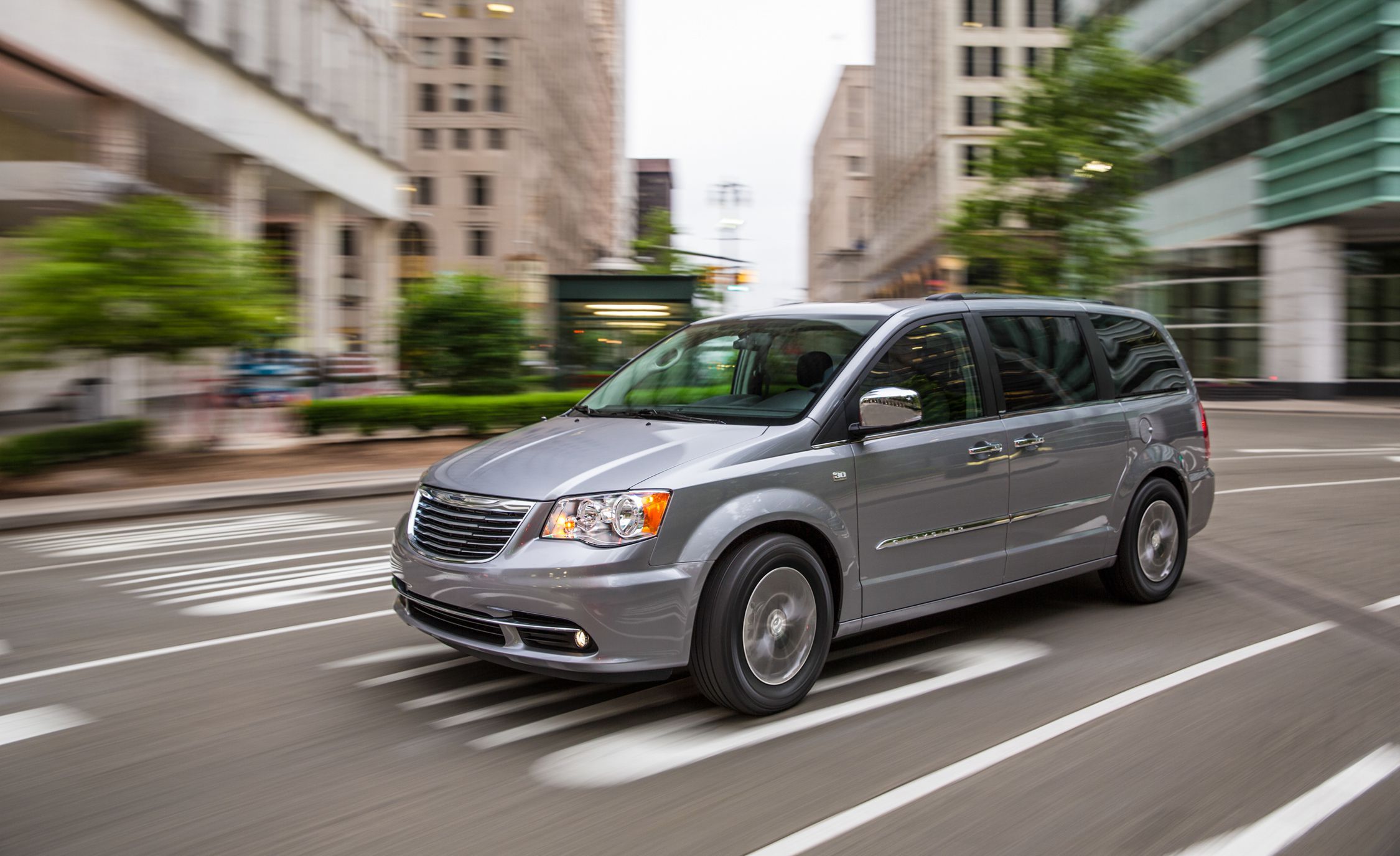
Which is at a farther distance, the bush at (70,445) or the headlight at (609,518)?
the bush at (70,445)

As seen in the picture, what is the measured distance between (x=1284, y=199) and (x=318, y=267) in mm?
29013

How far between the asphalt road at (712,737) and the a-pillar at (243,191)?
21424 millimetres

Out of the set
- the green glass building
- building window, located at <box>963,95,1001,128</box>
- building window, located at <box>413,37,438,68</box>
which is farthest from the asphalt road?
building window, located at <box>413,37,438,68</box>

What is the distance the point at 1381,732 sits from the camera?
442 cm

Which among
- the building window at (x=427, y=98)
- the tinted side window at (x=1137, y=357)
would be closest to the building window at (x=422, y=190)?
the building window at (x=427, y=98)

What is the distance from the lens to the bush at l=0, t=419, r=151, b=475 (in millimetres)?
12484

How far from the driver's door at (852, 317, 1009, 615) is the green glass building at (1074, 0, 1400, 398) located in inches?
1075

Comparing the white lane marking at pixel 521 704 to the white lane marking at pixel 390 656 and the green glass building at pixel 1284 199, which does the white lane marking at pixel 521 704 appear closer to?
the white lane marking at pixel 390 656

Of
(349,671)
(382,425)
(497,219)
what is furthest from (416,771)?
(497,219)

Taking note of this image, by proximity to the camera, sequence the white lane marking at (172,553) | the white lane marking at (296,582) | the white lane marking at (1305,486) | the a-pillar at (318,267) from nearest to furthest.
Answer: the white lane marking at (296,582) → the white lane marking at (172,553) → the white lane marking at (1305,486) → the a-pillar at (318,267)

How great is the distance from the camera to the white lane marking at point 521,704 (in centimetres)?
452

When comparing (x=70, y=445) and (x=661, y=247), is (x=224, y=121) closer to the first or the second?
(x=70, y=445)

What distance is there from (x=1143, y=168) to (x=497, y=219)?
1860 inches

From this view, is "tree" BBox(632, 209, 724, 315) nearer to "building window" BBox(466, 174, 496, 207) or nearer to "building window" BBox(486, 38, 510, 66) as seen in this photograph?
"building window" BBox(466, 174, 496, 207)
